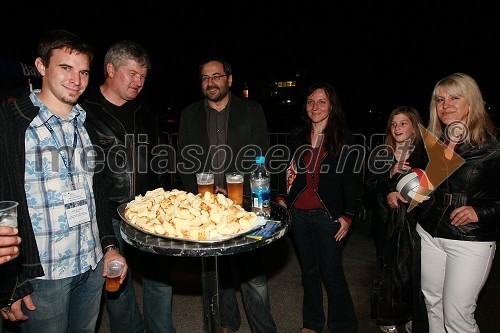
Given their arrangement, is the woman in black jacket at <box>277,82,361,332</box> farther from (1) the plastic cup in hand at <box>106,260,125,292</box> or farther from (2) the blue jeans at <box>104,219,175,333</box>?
(1) the plastic cup in hand at <box>106,260,125,292</box>

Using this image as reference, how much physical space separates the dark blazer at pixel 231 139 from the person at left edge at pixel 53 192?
1.31 metres

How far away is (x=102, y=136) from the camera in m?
2.97

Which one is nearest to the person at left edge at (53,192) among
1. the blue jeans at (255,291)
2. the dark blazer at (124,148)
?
the dark blazer at (124,148)

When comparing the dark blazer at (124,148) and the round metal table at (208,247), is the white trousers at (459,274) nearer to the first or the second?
the round metal table at (208,247)

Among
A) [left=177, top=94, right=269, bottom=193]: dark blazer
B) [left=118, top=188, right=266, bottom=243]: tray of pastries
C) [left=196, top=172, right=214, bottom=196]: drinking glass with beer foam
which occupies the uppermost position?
[left=177, top=94, right=269, bottom=193]: dark blazer

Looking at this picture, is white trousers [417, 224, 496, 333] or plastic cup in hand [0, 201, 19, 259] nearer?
plastic cup in hand [0, 201, 19, 259]

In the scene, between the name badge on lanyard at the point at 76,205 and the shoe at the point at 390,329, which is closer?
the name badge on lanyard at the point at 76,205

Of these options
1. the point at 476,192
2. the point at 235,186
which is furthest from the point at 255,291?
the point at 476,192

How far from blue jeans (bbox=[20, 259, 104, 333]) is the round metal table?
0.55 metres

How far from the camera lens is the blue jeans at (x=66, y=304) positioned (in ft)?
6.66

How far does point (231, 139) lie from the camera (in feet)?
11.6

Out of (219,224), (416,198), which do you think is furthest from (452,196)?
(219,224)

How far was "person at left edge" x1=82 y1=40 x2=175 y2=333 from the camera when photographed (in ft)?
9.86

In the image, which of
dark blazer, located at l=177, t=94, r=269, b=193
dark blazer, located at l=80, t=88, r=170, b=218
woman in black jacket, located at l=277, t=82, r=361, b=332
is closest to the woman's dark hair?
woman in black jacket, located at l=277, t=82, r=361, b=332
